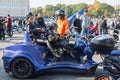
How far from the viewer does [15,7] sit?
9619 centimetres

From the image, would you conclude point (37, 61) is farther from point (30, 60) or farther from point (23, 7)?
point (23, 7)

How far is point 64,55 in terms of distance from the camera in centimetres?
939

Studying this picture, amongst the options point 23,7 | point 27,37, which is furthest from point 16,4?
point 27,37

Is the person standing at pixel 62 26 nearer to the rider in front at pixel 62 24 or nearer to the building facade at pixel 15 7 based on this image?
the rider in front at pixel 62 24

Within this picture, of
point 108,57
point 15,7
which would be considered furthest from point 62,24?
point 15,7

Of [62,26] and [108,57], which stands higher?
[62,26]

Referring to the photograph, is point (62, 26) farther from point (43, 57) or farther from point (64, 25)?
point (43, 57)

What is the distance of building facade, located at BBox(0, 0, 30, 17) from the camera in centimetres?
9338

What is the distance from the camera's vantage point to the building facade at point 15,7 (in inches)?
3676

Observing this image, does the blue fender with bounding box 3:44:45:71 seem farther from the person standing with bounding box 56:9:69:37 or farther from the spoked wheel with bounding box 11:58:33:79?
the person standing with bounding box 56:9:69:37

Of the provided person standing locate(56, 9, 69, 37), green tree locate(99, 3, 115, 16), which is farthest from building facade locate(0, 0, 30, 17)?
person standing locate(56, 9, 69, 37)

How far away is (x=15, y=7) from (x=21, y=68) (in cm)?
8836

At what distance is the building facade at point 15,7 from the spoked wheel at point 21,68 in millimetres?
84035

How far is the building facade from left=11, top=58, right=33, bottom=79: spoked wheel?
8403 cm
